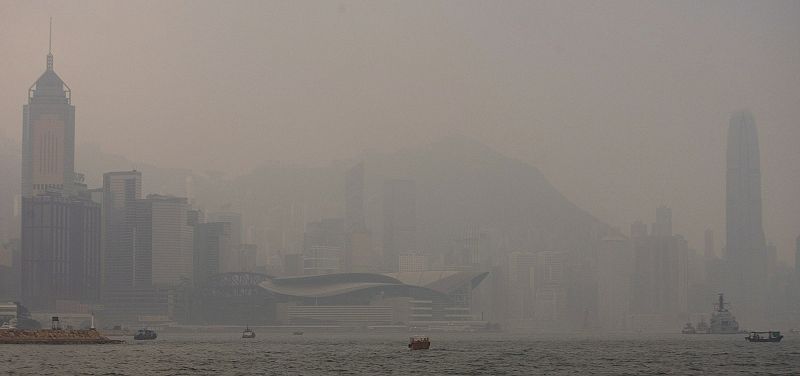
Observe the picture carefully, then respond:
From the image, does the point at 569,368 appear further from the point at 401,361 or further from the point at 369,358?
the point at 369,358

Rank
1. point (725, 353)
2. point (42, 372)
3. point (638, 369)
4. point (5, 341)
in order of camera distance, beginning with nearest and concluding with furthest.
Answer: point (42, 372)
point (638, 369)
point (725, 353)
point (5, 341)

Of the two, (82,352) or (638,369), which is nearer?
(638,369)

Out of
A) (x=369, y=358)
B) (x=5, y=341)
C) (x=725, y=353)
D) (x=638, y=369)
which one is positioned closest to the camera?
(x=638, y=369)

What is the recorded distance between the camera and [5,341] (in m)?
193

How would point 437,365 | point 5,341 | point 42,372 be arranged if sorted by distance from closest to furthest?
point 42,372 → point 437,365 → point 5,341

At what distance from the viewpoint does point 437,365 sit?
139 meters

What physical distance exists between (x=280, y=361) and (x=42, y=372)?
118ft

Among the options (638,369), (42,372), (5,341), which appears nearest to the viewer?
(42,372)

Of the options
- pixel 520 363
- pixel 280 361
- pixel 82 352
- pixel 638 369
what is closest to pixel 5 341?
pixel 82 352

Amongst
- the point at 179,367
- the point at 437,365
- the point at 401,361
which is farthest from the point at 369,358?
the point at 179,367

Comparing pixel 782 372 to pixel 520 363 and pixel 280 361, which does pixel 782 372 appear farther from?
pixel 280 361

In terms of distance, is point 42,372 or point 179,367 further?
point 179,367

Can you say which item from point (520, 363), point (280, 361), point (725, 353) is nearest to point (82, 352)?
point (280, 361)

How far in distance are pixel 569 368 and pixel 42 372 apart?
5276 cm
